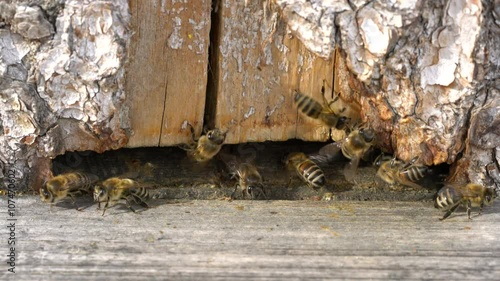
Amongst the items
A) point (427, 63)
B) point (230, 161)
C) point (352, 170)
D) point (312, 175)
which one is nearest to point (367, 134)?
point (352, 170)

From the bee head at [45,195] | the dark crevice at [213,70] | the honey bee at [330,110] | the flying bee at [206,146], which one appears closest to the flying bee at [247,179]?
the flying bee at [206,146]

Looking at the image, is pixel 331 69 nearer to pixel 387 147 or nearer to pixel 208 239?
pixel 387 147

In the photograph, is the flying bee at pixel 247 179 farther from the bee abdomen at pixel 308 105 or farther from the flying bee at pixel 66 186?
the flying bee at pixel 66 186

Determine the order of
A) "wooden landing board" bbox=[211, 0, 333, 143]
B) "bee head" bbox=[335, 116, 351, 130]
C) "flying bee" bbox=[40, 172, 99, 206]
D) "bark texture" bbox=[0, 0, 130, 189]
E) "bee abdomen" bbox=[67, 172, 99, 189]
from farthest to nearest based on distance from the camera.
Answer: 1. "bee head" bbox=[335, 116, 351, 130]
2. "wooden landing board" bbox=[211, 0, 333, 143]
3. "bee abdomen" bbox=[67, 172, 99, 189]
4. "flying bee" bbox=[40, 172, 99, 206]
5. "bark texture" bbox=[0, 0, 130, 189]

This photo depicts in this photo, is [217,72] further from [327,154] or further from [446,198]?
[446,198]

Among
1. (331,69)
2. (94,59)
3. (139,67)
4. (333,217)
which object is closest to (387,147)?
(331,69)

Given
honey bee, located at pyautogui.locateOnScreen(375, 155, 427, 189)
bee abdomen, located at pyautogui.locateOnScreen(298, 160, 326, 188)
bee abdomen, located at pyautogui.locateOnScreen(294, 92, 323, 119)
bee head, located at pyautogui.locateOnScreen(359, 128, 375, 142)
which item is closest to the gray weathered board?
honey bee, located at pyautogui.locateOnScreen(375, 155, 427, 189)

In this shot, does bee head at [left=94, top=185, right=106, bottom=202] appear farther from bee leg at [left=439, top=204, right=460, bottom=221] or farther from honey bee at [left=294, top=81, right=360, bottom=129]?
bee leg at [left=439, top=204, right=460, bottom=221]
